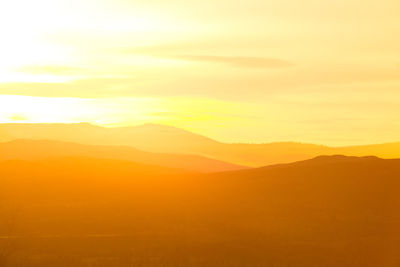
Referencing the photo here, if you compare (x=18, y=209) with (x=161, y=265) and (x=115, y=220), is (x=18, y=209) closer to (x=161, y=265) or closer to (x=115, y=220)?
(x=115, y=220)

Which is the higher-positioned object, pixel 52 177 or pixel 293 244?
pixel 52 177

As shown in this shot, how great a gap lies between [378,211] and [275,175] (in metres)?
14.6

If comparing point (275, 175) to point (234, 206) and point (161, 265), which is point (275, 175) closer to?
point (234, 206)

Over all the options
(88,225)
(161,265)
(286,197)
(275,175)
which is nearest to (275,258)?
(161,265)

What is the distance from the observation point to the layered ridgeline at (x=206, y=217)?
4694cm

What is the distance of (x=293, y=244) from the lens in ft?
170

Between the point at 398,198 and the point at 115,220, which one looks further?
the point at 398,198

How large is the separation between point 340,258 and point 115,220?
17817mm

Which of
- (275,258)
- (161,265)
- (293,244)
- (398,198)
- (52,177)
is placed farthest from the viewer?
(52,177)

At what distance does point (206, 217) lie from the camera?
2403 inches

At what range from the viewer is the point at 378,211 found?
63250mm

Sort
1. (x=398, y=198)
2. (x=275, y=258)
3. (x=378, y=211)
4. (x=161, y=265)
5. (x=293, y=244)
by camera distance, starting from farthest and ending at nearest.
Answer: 1. (x=398, y=198)
2. (x=378, y=211)
3. (x=293, y=244)
4. (x=275, y=258)
5. (x=161, y=265)

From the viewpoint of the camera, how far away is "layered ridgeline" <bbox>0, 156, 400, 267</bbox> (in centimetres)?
4694

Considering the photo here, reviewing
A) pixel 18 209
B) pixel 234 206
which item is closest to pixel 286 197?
pixel 234 206
